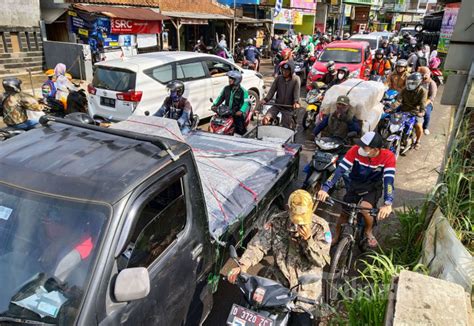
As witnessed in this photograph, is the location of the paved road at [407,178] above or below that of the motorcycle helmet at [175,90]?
below

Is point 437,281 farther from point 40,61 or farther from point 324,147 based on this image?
point 40,61

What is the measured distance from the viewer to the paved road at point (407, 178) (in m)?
4.02

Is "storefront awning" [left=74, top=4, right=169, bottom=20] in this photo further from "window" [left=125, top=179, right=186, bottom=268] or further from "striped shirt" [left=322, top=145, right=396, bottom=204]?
"window" [left=125, top=179, right=186, bottom=268]

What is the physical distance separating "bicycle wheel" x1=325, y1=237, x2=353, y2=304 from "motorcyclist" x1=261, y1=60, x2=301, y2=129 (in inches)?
158

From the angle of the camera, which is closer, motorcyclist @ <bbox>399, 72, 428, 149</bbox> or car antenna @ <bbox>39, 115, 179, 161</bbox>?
car antenna @ <bbox>39, 115, 179, 161</bbox>

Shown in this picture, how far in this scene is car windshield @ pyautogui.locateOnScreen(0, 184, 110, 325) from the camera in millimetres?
2025

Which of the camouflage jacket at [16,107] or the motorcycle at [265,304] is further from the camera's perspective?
the camouflage jacket at [16,107]

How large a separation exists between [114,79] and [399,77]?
7103mm

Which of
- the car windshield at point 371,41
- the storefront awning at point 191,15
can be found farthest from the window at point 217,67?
the car windshield at point 371,41

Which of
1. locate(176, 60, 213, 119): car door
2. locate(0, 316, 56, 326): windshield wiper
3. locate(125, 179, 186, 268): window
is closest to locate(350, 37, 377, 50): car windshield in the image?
locate(176, 60, 213, 119): car door

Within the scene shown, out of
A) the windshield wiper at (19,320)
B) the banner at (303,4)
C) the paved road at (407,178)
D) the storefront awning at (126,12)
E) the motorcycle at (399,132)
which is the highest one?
the banner at (303,4)

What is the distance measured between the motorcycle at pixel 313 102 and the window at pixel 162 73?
138 inches

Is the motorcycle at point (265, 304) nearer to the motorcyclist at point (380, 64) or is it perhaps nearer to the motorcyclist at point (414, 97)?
the motorcyclist at point (414, 97)

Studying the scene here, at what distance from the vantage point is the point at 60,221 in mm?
2180
